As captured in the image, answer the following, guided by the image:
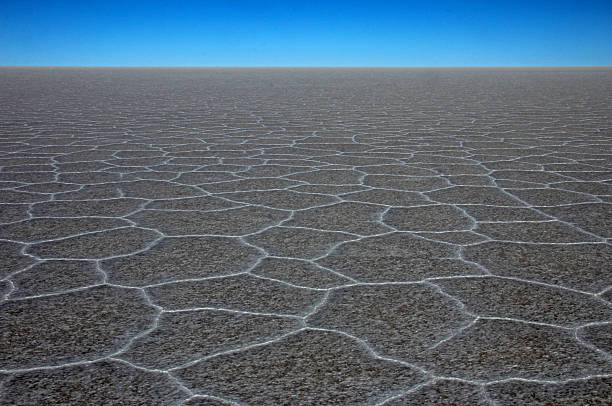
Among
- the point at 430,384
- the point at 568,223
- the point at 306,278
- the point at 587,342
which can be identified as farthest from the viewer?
the point at 568,223

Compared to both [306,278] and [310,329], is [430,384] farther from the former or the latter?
[306,278]

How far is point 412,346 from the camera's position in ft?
5.36

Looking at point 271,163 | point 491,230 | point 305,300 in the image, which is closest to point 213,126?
point 271,163

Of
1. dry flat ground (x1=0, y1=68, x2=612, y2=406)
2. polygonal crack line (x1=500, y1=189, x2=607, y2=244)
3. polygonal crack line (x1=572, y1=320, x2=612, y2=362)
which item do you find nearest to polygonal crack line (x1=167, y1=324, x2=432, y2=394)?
dry flat ground (x1=0, y1=68, x2=612, y2=406)

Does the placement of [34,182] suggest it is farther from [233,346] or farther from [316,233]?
[233,346]

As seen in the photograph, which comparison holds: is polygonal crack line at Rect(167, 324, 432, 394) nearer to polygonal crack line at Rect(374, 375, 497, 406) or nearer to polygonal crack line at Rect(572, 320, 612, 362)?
polygonal crack line at Rect(374, 375, 497, 406)

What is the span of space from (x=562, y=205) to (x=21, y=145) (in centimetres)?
400

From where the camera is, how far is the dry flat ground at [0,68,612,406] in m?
1.48

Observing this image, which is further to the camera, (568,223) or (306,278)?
(568,223)

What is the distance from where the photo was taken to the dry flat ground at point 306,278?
4.85 ft

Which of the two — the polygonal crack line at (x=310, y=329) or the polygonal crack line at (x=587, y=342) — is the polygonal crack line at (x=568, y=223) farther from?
the polygonal crack line at (x=310, y=329)

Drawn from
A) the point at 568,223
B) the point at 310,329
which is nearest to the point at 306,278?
the point at 310,329

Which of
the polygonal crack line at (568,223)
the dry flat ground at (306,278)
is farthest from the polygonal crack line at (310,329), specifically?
the polygonal crack line at (568,223)

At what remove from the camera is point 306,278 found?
2127 mm
